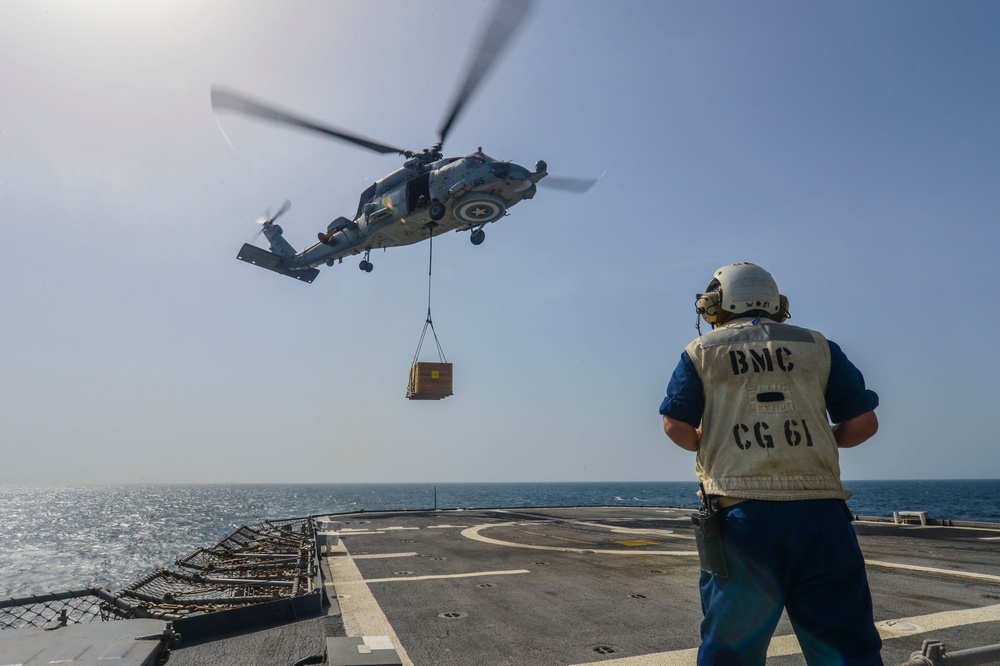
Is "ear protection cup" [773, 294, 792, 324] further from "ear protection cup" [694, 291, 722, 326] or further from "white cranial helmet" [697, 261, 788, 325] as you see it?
"ear protection cup" [694, 291, 722, 326]

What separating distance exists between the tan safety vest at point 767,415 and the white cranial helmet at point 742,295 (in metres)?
0.21

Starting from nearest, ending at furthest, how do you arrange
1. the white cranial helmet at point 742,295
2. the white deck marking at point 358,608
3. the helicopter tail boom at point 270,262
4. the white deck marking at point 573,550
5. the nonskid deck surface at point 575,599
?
1. the white cranial helmet at point 742,295
2. the nonskid deck surface at point 575,599
3. the white deck marking at point 358,608
4. the white deck marking at point 573,550
5. the helicopter tail boom at point 270,262

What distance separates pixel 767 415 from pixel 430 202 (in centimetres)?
2048

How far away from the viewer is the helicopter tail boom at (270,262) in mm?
31297

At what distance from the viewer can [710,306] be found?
3.83 meters

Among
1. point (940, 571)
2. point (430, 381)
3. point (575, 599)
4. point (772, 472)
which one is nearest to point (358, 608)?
point (575, 599)

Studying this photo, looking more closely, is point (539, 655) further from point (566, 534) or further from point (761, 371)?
point (566, 534)

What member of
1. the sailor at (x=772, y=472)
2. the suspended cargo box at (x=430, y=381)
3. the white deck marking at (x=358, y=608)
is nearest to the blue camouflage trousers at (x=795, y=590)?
the sailor at (x=772, y=472)

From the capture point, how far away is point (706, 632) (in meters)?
3.11

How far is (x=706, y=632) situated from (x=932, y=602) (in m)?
7.22

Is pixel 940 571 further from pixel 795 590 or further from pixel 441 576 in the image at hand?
pixel 795 590

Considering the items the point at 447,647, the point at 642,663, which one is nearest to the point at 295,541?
the point at 447,647

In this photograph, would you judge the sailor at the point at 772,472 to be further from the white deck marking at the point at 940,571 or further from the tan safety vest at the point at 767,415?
the white deck marking at the point at 940,571

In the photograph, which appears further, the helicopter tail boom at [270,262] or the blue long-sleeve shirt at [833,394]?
the helicopter tail boom at [270,262]
